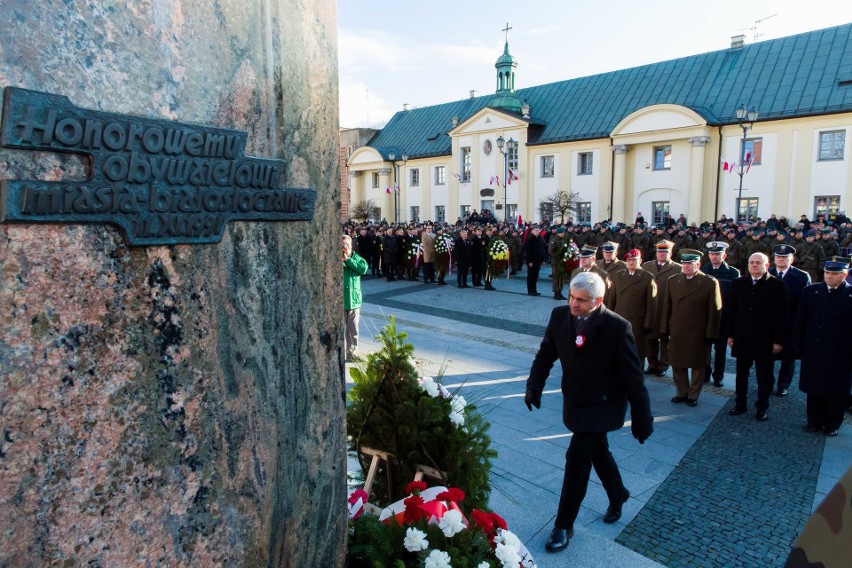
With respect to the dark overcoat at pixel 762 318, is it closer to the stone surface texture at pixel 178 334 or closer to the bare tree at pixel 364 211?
the stone surface texture at pixel 178 334

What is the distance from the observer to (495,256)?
651 inches

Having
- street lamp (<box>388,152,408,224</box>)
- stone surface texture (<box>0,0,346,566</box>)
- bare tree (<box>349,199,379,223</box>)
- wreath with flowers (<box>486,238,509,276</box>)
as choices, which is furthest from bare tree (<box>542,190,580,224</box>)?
stone surface texture (<box>0,0,346,566</box>)

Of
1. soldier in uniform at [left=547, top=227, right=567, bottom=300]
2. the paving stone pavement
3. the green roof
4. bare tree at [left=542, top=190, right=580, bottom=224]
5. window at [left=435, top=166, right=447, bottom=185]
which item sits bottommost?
the paving stone pavement

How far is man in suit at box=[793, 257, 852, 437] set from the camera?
5613 mm

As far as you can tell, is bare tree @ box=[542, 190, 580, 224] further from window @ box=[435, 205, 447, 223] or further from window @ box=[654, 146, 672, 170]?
window @ box=[435, 205, 447, 223]

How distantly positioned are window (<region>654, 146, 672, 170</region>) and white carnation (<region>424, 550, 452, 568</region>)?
1254 inches

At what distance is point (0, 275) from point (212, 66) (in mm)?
783

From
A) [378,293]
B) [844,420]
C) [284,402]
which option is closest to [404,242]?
[378,293]

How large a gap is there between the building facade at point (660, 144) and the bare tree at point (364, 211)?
56.7 inches

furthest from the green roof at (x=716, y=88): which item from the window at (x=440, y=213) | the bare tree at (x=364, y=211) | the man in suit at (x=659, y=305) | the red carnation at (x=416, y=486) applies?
the red carnation at (x=416, y=486)

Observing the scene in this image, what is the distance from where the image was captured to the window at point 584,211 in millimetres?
34031

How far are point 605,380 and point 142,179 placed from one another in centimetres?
301

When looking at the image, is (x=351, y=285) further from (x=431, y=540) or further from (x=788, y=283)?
(x=431, y=540)

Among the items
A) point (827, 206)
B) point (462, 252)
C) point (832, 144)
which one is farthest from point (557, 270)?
point (832, 144)
